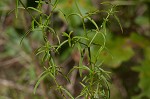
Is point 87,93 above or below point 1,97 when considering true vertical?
above

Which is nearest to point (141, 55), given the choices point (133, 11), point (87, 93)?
point (133, 11)

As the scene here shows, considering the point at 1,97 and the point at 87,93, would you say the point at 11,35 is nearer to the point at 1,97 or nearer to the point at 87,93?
the point at 1,97

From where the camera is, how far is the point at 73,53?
2326 millimetres

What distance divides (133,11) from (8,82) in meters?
0.90

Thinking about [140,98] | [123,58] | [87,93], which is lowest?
[140,98]

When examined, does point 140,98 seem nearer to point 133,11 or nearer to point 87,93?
point 133,11

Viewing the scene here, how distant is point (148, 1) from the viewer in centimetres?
A: 230

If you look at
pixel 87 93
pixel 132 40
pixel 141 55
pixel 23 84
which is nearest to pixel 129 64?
pixel 141 55

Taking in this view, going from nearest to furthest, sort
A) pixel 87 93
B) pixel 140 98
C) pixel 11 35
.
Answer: pixel 87 93, pixel 140 98, pixel 11 35

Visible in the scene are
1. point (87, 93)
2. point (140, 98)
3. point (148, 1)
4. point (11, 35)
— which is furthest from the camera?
point (11, 35)

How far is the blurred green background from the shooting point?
2.10 meters

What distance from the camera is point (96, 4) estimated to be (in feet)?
8.55

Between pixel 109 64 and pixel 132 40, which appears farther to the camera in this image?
pixel 132 40

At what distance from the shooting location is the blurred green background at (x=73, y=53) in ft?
6.88
